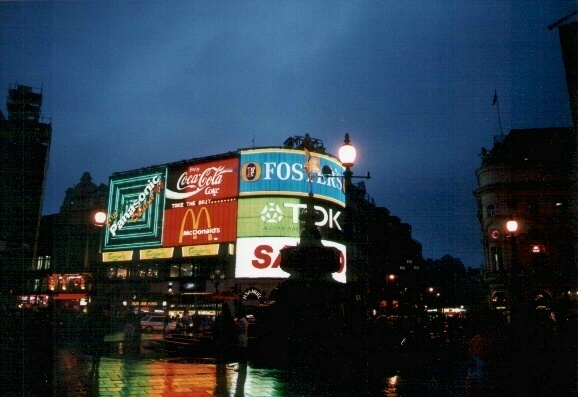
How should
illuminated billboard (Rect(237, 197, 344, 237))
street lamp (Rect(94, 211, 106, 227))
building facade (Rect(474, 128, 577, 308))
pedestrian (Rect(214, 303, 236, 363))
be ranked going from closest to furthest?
street lamp (Rect(94, 211, 106, 227)) < pedestrian (Rect(214, 303, 236, 363)) < illuminated billboard (Rect(237, 197, 344, 237)) < building facade (Rect(474, 128, 577, 308))

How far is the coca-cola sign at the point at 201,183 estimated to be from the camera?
1838 inches

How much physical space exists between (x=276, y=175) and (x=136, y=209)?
1759cm

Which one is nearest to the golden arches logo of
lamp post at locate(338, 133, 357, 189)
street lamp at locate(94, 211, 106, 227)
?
street lamp at locate(94, 211, 106, 227)

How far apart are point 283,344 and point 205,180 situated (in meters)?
36.8

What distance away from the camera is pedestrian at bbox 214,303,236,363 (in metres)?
17.1

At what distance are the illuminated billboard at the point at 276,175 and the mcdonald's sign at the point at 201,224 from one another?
95.3 inches

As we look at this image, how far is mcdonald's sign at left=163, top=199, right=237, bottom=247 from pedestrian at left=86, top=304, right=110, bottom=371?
31170 millimetres

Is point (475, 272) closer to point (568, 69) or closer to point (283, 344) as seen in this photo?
point (568, 69)

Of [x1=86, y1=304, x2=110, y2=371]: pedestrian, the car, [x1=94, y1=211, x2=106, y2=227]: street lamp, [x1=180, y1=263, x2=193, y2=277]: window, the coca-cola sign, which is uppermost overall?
the coca-cola sign

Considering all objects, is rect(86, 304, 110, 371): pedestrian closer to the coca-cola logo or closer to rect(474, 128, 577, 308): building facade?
the coca-cola logo

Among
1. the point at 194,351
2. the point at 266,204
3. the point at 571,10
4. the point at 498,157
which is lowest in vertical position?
the point at 194,351

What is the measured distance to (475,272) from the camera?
15788cm

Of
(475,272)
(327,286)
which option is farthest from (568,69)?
(475,272)

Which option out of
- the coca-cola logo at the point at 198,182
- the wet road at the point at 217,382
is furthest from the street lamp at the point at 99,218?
the coca-cola logo at the point at 198,182
